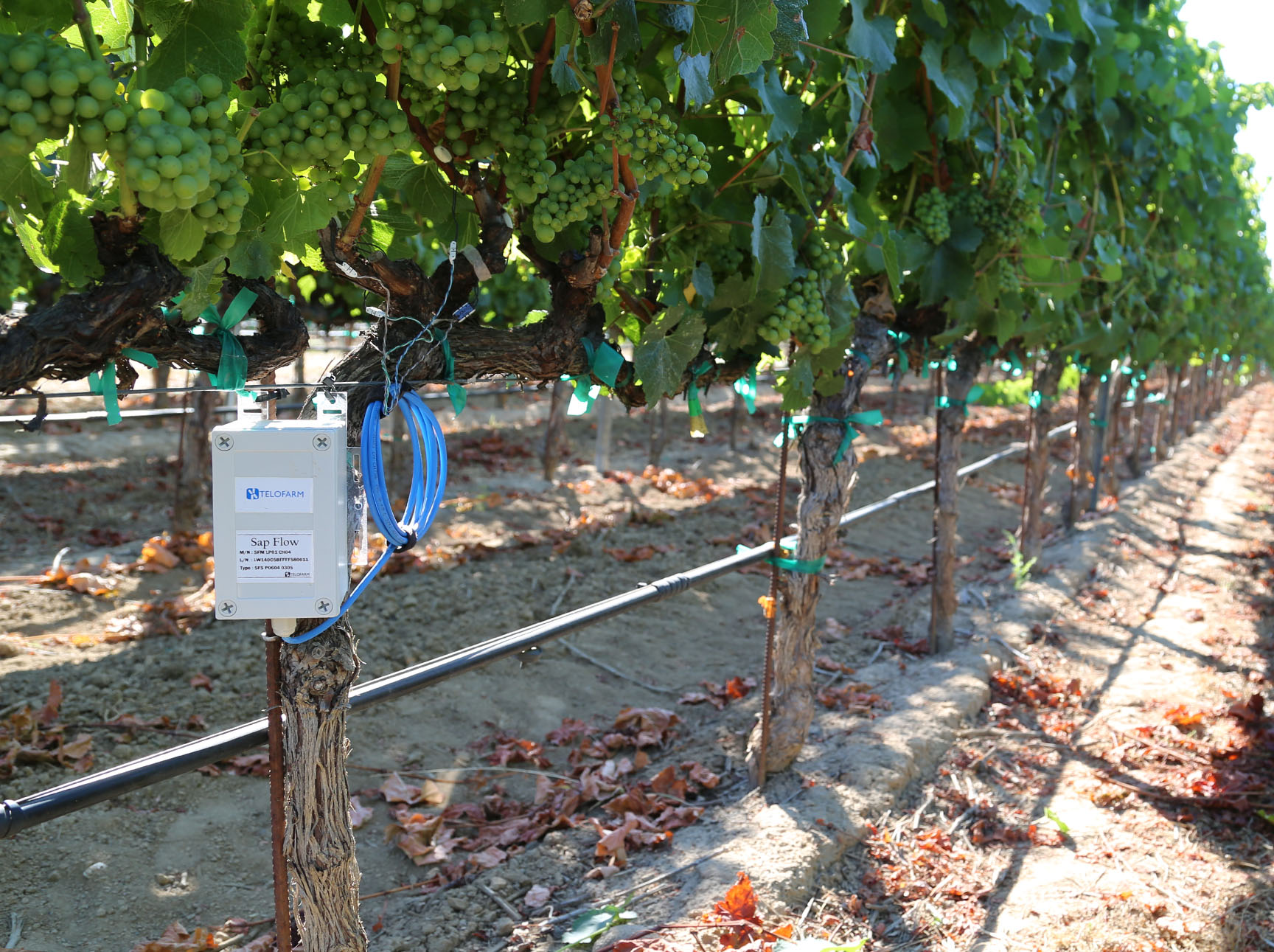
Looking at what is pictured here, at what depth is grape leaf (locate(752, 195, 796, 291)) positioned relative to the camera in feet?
7.82

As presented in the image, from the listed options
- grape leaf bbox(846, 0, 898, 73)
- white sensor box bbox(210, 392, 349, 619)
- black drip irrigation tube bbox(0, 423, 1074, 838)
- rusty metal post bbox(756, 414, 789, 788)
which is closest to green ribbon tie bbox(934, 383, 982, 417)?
rusty metal post bbox(756, 414, 789, 788)

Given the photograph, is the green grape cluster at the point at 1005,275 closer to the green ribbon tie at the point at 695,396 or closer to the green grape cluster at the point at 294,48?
the green ribbon tie at the point at 695,396

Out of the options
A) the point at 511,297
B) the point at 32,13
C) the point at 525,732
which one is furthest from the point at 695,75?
the point at 511,297

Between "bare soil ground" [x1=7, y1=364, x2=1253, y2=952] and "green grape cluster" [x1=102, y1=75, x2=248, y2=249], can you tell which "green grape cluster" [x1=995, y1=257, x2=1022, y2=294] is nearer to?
"bare soil ground" [x1=7, y1=364, x2=1253, y2=952]

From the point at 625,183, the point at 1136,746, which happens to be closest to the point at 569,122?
the point at 625,183

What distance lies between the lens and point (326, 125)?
A: 1.38 meters

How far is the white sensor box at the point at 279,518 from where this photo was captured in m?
1.54

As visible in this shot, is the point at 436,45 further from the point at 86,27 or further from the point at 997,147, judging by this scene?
the point at 997,147

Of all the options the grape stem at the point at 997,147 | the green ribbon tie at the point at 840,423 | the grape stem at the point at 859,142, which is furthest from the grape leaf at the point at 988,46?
the green ribbon tie at the point at 840,423

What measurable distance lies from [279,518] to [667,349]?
3.76 feet

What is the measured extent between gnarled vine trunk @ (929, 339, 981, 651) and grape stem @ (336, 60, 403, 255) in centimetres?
433

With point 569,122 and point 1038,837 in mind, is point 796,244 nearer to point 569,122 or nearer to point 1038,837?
point 569,122

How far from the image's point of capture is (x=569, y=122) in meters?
1.91

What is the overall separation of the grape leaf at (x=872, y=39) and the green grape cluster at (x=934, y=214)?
3.02 feet
